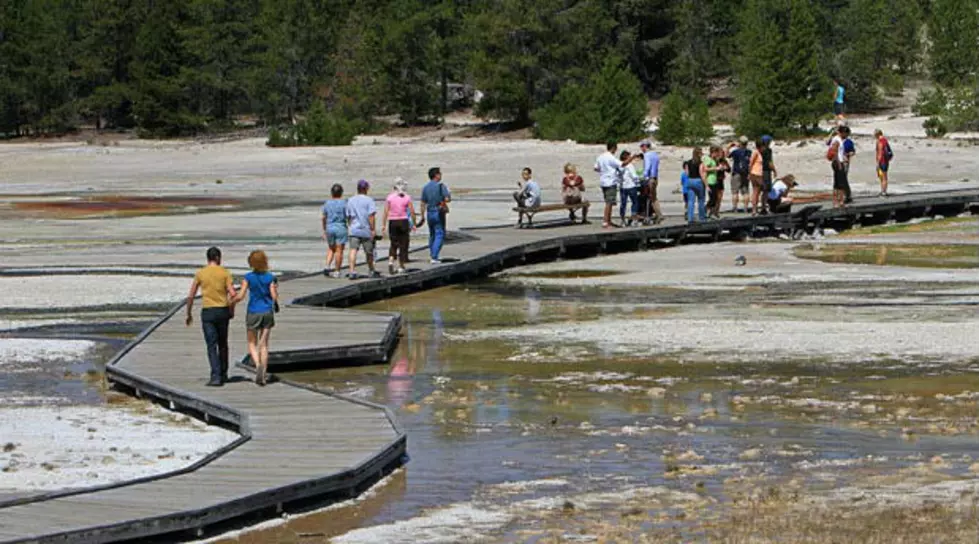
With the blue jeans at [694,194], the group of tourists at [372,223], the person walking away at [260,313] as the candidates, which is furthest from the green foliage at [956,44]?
Result: the person walking away at [260,313]

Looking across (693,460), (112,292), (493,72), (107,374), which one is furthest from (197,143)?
(693,460)

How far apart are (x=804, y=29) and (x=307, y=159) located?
57.2ft

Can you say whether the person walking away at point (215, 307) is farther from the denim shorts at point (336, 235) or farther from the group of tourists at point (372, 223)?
the denim shorts at point (336, 235)

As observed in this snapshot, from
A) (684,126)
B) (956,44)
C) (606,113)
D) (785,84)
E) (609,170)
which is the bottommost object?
(609,170)

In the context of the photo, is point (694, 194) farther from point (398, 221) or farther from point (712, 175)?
point (398, 221)

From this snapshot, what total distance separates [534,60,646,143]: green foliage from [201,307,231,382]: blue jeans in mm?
44867

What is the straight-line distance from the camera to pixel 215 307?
16.4 metres

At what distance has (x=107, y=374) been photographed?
17797 millimetres

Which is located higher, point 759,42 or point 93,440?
point 759,42

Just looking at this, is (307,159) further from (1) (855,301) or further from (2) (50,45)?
(1) (855,301)

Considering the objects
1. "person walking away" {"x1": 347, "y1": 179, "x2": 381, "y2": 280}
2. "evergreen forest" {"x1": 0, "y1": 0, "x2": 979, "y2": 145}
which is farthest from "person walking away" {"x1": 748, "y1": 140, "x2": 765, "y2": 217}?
"evergreen forest" {"x1": 0, "y1": 0, "x2": 979, "y2": 145}

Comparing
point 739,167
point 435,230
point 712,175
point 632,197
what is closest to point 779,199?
point 739,167

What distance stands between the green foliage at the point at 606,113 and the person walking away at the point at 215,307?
44932 mm

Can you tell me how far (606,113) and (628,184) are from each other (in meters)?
29.9
